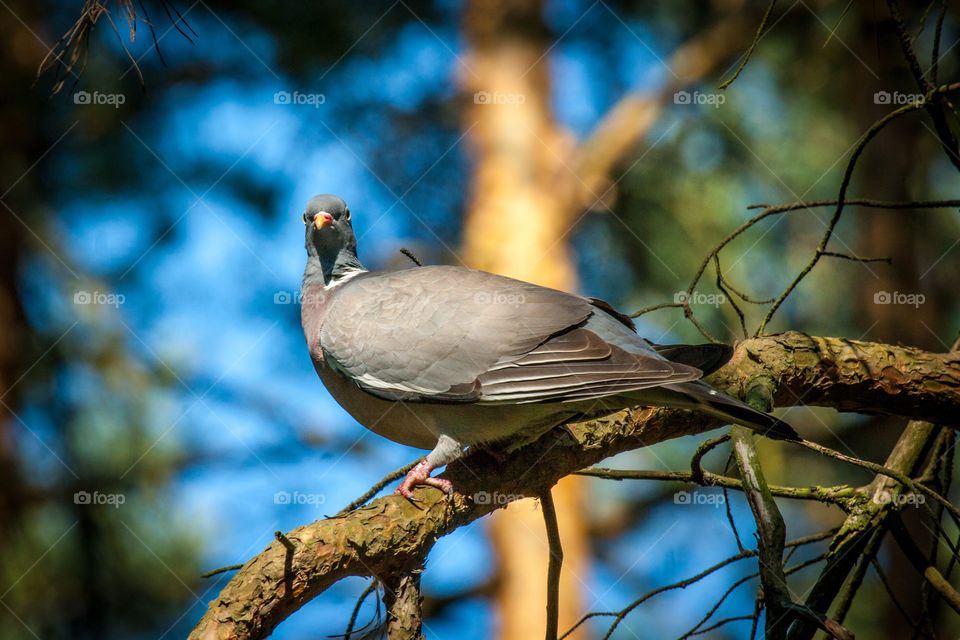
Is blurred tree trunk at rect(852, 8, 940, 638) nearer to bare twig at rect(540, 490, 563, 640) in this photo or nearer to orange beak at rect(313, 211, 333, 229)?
bare twig at rect(540, 490, 563, 640)

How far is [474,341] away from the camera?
2.68 meters

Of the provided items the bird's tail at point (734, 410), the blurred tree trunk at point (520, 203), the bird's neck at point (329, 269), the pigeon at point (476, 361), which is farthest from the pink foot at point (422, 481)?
the blurred tree trunk at point (520, 203)

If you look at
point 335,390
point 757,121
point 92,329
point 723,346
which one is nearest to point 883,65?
point 757,121

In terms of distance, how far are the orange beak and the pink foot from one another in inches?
47.7

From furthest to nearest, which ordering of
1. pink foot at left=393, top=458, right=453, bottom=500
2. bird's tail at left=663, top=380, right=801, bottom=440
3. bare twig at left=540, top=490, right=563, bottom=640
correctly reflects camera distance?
1. bare twig at left=540, top=490, right=563, bottom=640
2. pink foot at left=393, top=458, right=453, bottom=500
3. bird's tail at left=663, top=380, right=801, bottom=440

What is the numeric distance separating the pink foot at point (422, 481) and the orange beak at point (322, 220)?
1.21 metres

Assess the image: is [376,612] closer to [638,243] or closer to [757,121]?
[638,243]

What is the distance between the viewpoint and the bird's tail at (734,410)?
6.87 ft

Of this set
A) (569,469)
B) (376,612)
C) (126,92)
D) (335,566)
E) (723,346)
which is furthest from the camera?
(126,92)

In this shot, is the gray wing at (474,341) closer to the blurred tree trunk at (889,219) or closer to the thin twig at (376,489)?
the thin twig at (376,489)

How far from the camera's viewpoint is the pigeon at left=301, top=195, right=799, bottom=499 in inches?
96.3

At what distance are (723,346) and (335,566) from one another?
1416 mm

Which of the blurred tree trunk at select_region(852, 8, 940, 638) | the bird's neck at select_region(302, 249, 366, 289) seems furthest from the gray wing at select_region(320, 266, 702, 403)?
the blurred tree trunk at select_region(852, 8, 940, 638)

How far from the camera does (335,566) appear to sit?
2.08m
